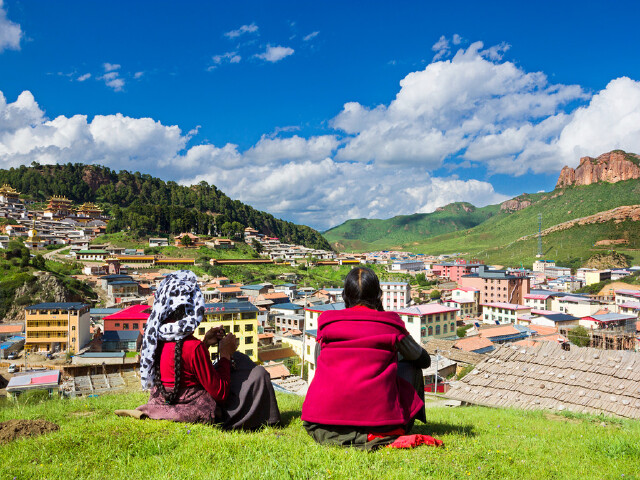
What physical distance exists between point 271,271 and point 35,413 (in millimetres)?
70282

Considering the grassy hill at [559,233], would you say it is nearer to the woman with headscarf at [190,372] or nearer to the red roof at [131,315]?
the red roof at [131,315]

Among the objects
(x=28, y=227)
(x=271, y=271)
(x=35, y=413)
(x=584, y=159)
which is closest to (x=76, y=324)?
(x=35, y=413)

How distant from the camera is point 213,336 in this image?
13.4 feet

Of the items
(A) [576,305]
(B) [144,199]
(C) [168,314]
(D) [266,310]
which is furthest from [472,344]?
(B) [144,199]

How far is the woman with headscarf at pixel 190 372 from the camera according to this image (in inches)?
153

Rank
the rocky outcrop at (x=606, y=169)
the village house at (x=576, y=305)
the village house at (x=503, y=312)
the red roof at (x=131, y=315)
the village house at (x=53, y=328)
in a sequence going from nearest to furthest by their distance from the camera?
the village house at (x=53, y=328) → the red roof at (x=131, y=315) → the village house at (x=576, y=305) → the village house at (x=503, y=312) → the rocky outcrop at (x=606, y=169)

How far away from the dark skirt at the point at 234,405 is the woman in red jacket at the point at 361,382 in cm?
75

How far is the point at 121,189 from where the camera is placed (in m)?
114

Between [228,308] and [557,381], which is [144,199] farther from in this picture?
[557,381]

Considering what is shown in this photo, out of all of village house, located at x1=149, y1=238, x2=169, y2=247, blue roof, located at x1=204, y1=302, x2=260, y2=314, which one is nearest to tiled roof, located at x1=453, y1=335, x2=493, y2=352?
blue roof, located at x1=204, y1=302, x2=260, y2=314

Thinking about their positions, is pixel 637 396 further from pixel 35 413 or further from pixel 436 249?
pixel 436 249

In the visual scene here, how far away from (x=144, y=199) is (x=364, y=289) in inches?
4701

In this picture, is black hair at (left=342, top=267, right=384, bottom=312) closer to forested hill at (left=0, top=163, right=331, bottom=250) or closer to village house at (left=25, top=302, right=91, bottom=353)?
village house at (left=25, top=302, right=91, bottom=353)

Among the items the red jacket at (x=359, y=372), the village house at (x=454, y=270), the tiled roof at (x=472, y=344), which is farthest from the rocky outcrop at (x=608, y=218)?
the red jacket at (x=359, y=372)
